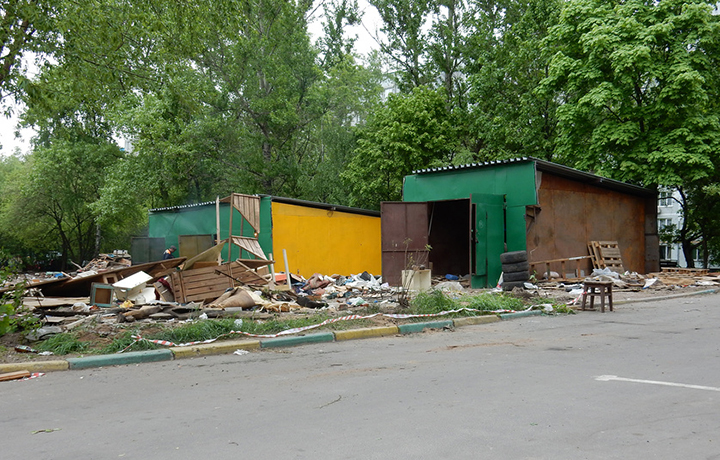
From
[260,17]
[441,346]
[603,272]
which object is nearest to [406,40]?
[260,17]

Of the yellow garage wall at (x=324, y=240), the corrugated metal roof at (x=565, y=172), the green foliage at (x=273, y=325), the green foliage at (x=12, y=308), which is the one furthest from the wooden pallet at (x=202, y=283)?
the corrugated metal roof at (x=565, y=172)

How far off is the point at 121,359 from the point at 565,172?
1651 cm

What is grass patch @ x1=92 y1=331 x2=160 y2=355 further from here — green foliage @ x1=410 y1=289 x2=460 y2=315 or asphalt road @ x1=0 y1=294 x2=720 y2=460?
green foliage @ x1=410 y1=289 x2=460 y2=315

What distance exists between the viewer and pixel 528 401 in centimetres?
543

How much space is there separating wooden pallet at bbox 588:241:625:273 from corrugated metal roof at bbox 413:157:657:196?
7.60ft

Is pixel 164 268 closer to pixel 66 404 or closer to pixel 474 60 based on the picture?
pixel 66 404

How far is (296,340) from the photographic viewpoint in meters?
9.28

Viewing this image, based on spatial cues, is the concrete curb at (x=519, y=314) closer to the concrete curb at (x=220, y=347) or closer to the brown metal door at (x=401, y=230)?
the concrete curb at (x=220, y=347)

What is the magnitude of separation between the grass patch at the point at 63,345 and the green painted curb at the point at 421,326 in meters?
5.19

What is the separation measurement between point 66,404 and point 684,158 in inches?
932

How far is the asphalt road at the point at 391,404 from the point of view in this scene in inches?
167

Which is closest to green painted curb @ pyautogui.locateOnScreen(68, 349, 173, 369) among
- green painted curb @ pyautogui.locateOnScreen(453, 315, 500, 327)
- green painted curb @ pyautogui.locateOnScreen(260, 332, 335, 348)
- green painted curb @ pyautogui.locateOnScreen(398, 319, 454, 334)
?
green painted curb @ pyautogui.locateOnScreen(260, 332, 335, 348)

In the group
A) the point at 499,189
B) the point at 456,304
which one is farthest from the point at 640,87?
the point at 456,304

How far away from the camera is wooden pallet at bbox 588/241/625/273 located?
21.5m
